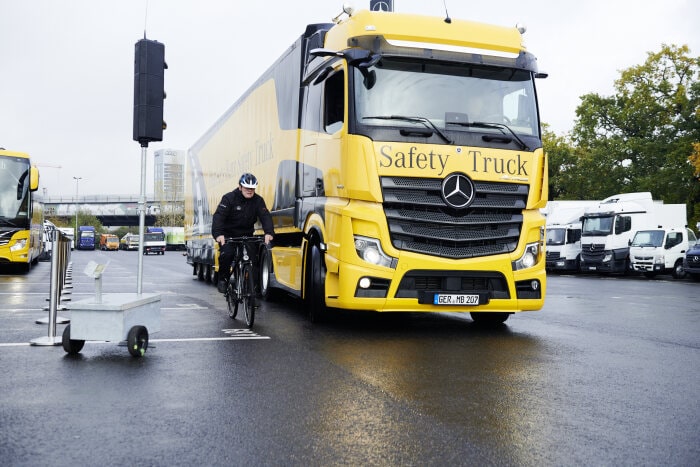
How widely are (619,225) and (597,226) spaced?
105 cm

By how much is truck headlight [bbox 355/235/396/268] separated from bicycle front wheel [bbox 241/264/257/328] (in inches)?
69.3

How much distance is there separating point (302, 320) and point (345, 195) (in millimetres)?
2371

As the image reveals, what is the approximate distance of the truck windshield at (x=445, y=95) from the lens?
9.17 meters

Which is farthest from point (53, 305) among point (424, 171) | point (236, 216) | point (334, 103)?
point (424, 171)

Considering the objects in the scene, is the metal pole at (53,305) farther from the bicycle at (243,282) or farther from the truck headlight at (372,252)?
the truck headlight at (372,252)

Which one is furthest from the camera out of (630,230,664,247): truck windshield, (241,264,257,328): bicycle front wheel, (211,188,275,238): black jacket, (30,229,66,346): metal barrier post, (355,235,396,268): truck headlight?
(630,230,664,247): truck windshield

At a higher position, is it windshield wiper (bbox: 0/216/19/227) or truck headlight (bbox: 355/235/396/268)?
windshield wiper (bbox: 0/216/19/227)

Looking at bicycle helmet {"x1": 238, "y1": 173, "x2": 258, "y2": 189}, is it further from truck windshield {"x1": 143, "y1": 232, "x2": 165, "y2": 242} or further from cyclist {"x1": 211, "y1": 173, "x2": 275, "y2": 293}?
truck windshield {"x1": 143, "y1": 232, "x2": 165, "y2": 242}

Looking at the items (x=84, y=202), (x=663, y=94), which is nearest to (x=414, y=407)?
(x=663, y=94)

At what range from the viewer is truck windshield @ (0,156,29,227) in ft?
78.3

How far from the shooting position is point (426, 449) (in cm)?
423

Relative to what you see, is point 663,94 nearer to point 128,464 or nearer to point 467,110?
point 467,110

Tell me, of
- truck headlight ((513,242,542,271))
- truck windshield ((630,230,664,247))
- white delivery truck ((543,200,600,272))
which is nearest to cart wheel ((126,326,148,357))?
truck headlight ((513,242,542,271))

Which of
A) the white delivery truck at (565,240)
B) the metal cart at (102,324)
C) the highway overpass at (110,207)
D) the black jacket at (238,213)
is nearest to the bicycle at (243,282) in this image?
the black jacket at (238,213)
